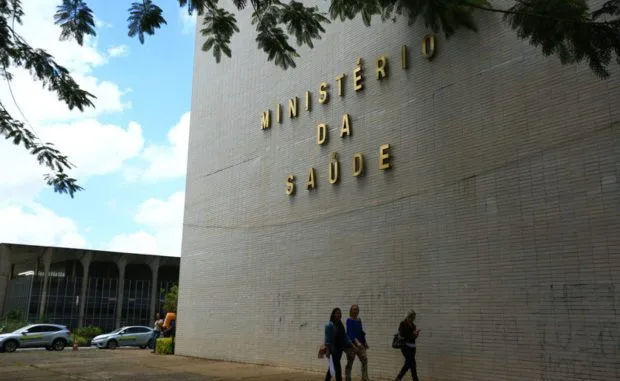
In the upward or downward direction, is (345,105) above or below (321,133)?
above

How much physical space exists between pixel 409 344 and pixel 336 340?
131cm

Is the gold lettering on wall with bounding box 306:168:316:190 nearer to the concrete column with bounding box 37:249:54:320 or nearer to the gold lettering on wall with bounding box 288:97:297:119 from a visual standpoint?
the gold lettering on wall with bounding box 288:97:297:119

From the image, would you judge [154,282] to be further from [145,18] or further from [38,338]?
[145,18]

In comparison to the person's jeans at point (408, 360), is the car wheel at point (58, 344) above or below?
below

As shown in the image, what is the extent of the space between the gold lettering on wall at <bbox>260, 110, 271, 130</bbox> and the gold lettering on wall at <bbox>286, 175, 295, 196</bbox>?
2076mm

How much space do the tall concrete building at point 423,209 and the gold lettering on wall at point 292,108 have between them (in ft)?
0.18

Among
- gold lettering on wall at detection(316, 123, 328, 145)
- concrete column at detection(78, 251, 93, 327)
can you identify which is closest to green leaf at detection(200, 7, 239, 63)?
gold lettering on wall at detection(316, 123, 328, 145)

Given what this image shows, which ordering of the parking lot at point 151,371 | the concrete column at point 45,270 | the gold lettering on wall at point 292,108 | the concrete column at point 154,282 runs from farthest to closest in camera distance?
the concrete column at point 154,282, the concrete column at point 45,270, the gold lettering on wall at point 292,108, the parking lot at point 151,371

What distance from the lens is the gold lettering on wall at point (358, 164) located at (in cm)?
1301

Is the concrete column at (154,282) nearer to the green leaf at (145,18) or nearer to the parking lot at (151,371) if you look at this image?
the parking lot at (151,371)

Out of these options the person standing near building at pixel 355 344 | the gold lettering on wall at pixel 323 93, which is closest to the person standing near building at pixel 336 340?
the person standing near building at pixel 355 344

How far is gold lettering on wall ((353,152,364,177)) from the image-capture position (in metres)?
13.0

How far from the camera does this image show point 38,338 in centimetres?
2852

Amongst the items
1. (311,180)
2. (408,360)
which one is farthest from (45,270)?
(408,360)
